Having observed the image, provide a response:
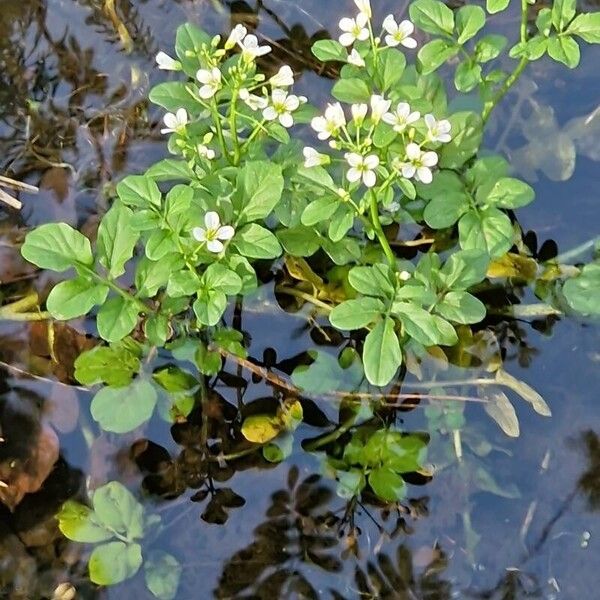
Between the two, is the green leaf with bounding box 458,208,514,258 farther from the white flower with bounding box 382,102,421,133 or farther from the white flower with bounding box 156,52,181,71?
the white flower with bounding box 156,52,181,71

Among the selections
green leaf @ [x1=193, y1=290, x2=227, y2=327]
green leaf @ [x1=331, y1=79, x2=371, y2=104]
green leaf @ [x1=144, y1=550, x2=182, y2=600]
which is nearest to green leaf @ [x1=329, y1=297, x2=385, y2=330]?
green leaf @ [x1=193, y1=290, x2=227, y2=327]

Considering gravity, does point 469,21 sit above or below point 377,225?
above

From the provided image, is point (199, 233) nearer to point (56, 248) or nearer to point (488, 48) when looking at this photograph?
point (56, 248)

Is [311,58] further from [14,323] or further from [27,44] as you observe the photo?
[14,323]

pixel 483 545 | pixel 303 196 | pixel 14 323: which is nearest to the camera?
pixel 303 196

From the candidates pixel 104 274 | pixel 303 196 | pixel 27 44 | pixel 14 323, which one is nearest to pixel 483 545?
pixel 303 196

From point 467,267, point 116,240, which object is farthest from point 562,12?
point 116,240

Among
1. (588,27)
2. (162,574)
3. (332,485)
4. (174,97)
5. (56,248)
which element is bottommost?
(162,574)
